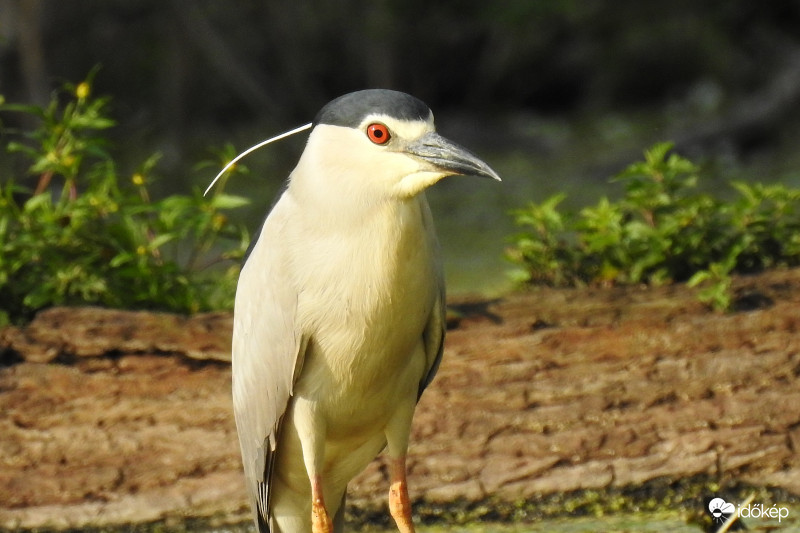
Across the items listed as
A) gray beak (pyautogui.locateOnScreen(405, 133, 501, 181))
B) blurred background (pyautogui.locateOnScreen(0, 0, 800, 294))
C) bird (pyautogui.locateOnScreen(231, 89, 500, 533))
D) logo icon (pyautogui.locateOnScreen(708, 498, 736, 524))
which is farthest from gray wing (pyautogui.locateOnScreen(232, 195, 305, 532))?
blurred background (pyautogui.locateOnScreen(0, 0, 800, 294))

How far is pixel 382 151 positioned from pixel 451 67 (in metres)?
9.38

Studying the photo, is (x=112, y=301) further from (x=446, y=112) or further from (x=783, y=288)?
(x=446, y=112)

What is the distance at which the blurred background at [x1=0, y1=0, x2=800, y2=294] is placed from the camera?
10789mm

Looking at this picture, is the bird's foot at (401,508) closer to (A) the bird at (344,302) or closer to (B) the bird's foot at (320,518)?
(A) the bird at (344,302)

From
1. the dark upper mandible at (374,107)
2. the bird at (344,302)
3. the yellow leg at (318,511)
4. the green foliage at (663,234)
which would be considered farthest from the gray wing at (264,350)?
the green foliage at (663,234)

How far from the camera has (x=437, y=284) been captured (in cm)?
317

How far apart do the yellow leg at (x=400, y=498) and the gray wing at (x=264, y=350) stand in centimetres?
33

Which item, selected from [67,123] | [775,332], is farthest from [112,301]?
[775,332]

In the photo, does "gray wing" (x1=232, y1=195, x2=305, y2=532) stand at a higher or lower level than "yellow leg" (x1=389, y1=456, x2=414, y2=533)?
higher

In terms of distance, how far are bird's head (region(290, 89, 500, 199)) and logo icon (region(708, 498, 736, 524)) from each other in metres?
1.39

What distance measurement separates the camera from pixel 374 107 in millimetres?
2842

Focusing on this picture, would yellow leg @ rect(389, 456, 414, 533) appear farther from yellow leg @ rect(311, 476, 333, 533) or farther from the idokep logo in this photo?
the idokep logo

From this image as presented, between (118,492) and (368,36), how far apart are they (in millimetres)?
7813

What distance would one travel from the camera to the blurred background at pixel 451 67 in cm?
1079
